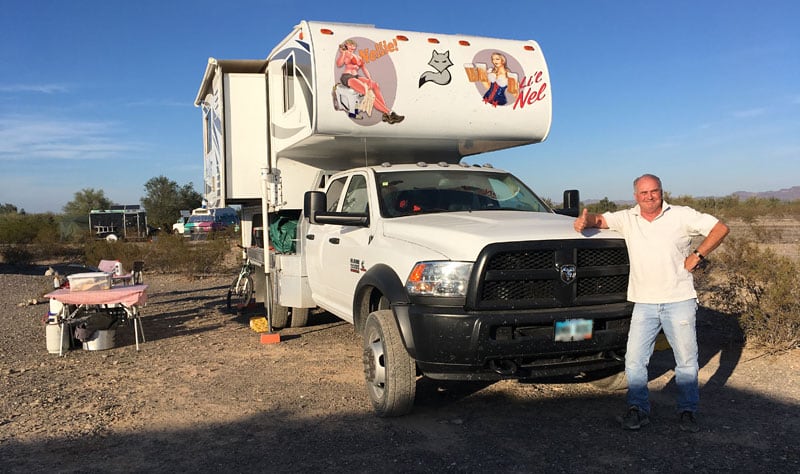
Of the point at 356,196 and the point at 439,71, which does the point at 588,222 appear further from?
the point at 439,71

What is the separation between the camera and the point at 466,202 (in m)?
6.09

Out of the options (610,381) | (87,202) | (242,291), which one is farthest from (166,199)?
(610,381)

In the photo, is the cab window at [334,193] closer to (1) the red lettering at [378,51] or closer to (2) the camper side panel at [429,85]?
(2) the camper side panel at [429,85]

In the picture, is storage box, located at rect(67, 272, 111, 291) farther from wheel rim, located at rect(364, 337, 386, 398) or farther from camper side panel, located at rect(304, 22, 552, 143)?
wheel rim, located at rect(364, 337, 386, 398)

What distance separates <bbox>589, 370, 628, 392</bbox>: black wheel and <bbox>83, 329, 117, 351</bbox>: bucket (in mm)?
5492

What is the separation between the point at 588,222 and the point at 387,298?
156cm

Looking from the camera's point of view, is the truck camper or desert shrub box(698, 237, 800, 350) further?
desert shrub box(698, 237, 800, 350)

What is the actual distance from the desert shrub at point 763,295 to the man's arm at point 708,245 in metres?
2.89

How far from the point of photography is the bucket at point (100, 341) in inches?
300

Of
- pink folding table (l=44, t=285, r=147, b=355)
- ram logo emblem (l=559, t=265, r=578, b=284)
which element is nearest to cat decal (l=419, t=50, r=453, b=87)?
ram logo emblem (l=559, t=265, r=578, b=284)

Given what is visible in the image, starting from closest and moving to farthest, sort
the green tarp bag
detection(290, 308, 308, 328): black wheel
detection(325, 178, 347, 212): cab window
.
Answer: detection(325, 178, 347, 212): cab window
the green tarp bag
detection(290, 308, 308, 328): black wheel

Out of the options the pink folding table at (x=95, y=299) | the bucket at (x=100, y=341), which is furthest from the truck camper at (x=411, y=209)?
the bucket at (x=100, y=341)

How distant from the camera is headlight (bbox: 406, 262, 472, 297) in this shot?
14.5ft

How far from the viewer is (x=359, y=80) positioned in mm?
6238
